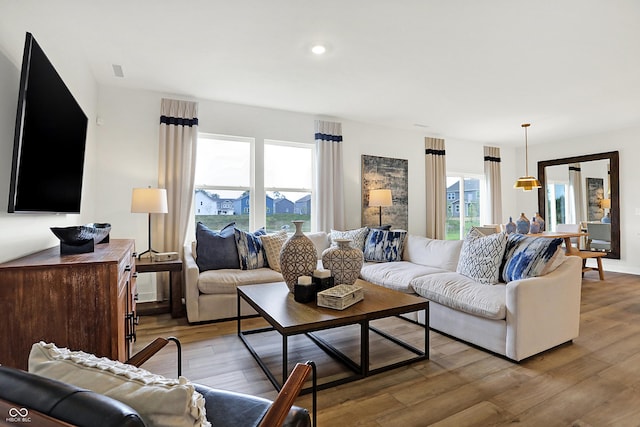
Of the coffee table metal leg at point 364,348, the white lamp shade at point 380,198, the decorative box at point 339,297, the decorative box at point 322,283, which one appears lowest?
the coffee table metal leg at point 364,348

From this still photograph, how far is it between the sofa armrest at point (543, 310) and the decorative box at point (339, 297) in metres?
1.09

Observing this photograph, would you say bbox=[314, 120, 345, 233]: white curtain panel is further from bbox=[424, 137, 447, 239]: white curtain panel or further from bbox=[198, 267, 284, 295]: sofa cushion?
bbox=[424, 137, 447, 239]: white curtain panel

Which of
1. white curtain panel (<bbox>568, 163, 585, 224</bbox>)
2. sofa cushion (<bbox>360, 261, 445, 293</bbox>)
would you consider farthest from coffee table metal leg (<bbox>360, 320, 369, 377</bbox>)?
white curtain panel (<bbox>568, 163, 585, 224</bbox>)

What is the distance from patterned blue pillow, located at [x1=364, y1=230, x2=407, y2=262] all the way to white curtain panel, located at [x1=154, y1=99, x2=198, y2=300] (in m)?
2.26

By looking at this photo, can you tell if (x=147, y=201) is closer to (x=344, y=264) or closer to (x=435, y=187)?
(x=344, y=264)

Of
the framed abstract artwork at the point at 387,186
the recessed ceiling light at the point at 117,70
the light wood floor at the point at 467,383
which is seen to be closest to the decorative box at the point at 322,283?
the light wood floor at the point at 467,383

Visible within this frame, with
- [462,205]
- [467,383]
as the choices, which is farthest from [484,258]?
[462,205]

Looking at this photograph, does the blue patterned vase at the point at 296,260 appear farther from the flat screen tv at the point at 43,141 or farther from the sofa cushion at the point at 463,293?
the flat screen tv at the point at 43,141

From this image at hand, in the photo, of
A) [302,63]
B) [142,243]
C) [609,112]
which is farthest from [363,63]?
[609,112]

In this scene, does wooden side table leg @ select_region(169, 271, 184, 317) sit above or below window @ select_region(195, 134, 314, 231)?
below

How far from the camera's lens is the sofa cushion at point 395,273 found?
126 inches

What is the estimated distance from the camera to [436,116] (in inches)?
197

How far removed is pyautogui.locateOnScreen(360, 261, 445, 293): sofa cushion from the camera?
3.19m

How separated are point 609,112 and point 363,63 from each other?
409cm
